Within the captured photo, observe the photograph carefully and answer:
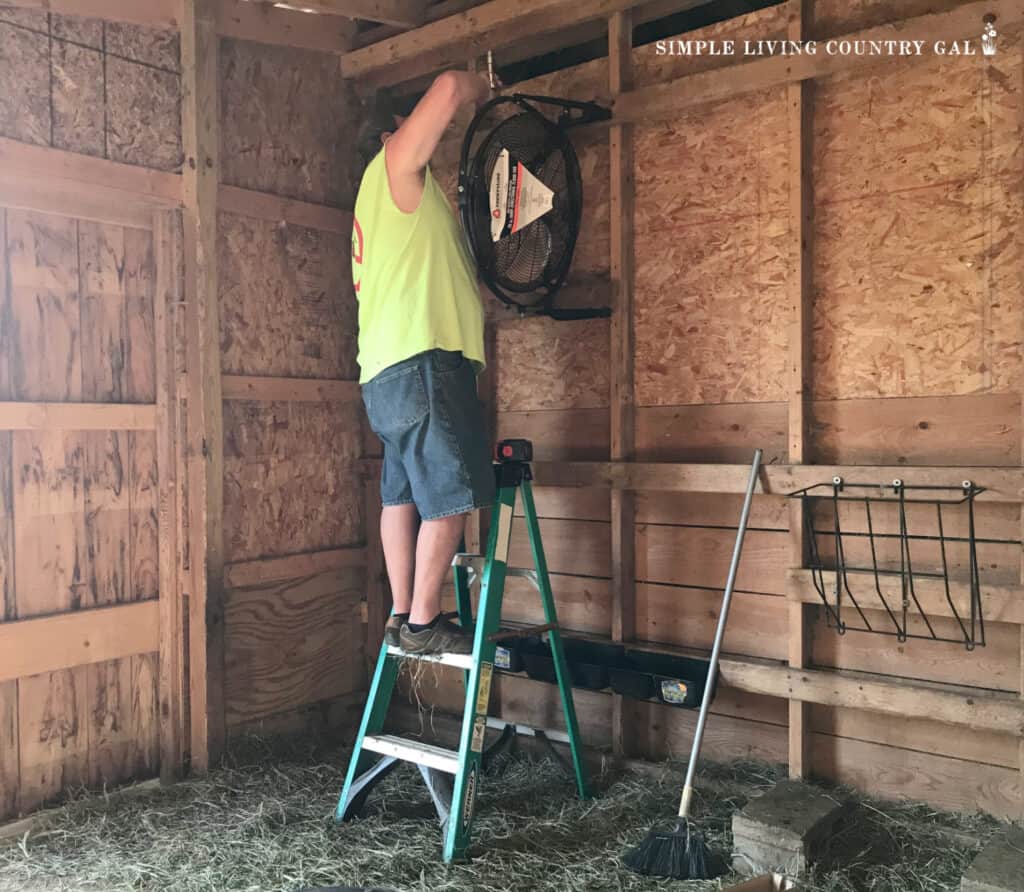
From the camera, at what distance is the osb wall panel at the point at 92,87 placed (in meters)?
2.91

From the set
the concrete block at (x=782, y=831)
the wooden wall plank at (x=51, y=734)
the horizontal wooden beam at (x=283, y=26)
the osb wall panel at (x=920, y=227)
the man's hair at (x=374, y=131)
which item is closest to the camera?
the concrete block at (x=782, y=831)

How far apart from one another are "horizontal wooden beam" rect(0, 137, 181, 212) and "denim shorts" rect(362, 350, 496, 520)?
3.57ft

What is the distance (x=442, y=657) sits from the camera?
2.84 m

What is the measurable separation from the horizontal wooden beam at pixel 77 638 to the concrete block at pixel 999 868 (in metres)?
2.52

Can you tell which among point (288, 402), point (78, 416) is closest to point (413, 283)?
point (288, 402)

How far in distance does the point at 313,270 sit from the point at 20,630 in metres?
1.65

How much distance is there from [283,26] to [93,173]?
39.6 inches

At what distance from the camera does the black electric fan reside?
3.08 meters

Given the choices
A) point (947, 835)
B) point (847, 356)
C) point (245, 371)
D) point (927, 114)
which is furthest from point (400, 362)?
point (947, 835)

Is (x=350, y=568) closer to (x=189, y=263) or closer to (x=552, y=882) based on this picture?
(x=189, y=263)

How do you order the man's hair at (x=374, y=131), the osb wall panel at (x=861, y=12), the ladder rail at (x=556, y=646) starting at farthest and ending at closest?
1. the man's hair at (x=374, y=131)
2. the ladder rail at (x=556, y=646)
3. the osb wall panel at (x=861, y=12)

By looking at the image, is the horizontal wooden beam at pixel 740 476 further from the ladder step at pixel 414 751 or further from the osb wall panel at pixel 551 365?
the ladder step at pixel 414 751

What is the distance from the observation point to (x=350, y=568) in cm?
387

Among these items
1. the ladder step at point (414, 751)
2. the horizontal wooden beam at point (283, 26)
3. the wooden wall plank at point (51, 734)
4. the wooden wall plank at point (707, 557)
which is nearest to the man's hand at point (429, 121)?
the horizontal wooden beam at point (283, 26)
